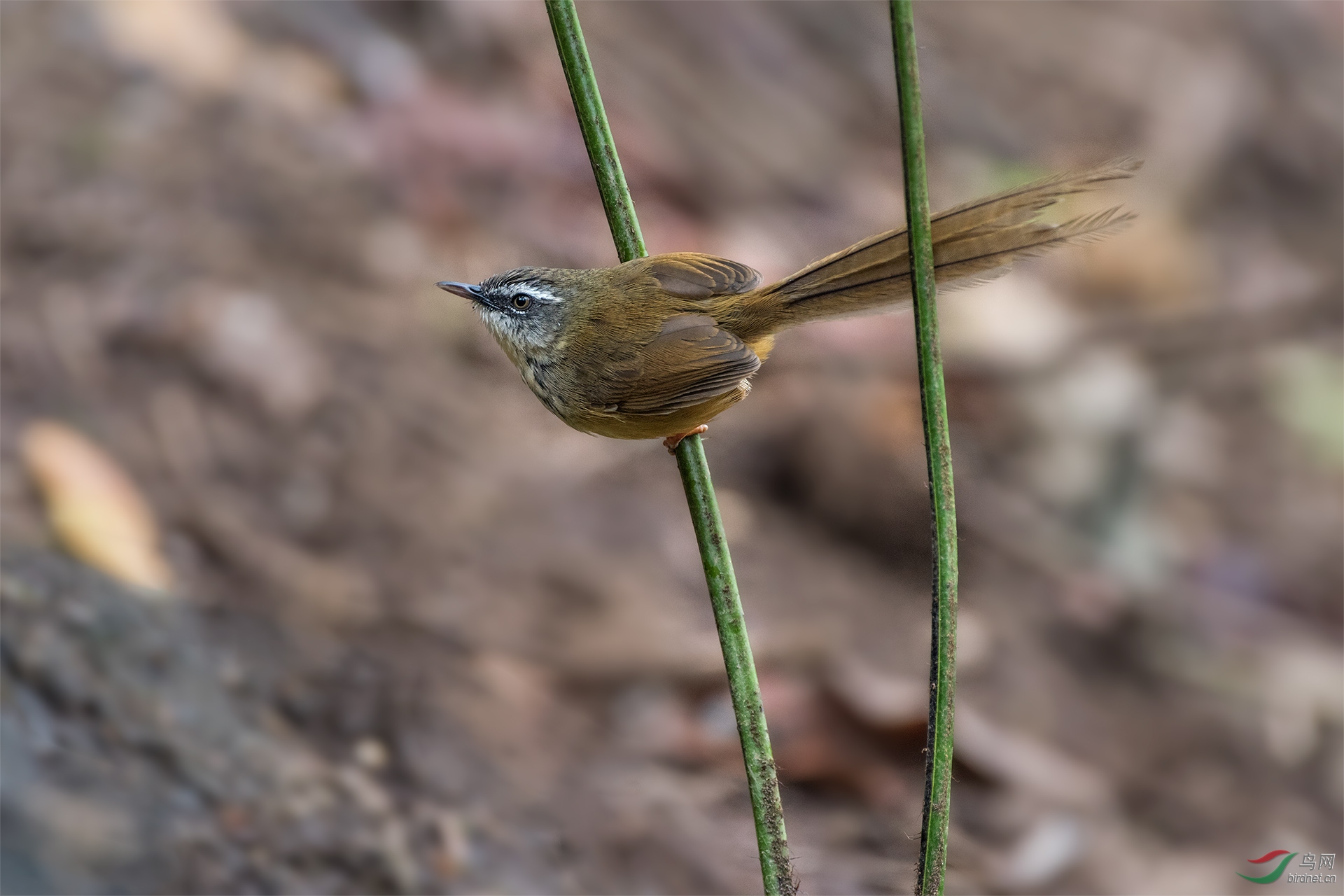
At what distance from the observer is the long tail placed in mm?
1279

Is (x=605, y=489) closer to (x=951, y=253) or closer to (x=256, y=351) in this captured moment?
(x=256, y=351)

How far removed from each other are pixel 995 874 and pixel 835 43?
165 inches

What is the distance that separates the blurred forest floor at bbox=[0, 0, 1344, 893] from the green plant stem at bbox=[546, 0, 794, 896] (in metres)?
0.31

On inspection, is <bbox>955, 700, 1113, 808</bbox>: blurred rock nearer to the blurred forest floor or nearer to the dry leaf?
the blurred forest floor

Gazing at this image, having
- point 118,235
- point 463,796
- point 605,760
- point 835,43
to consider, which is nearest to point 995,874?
point 605,760

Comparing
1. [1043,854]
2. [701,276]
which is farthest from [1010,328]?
[701,276]

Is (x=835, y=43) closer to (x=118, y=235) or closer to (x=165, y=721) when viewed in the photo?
(x=118, y=235)

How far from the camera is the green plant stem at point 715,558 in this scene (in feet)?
4.21

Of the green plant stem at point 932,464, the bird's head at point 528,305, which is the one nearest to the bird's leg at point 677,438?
the bird's head at point 528,305

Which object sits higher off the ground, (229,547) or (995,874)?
(229,547)

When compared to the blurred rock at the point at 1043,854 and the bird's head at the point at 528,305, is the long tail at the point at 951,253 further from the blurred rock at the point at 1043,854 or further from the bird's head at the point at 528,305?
the blurred rock at the point at 1043,854

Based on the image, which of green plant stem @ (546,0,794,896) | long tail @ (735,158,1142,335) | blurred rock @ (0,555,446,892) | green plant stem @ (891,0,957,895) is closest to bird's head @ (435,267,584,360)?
long tail @ (735,158,1142,335)

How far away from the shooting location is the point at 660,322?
1938 mm

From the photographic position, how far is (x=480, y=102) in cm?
464
